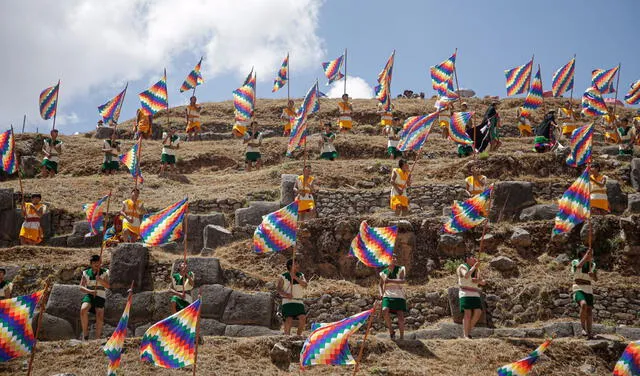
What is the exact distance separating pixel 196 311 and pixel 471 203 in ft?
23.2

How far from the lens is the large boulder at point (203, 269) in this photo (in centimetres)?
1667

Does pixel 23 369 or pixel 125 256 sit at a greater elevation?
pixel 125 256

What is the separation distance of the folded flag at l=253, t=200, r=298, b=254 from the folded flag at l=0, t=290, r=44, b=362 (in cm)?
462

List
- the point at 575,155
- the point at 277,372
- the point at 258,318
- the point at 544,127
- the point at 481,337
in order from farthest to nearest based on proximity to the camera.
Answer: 1. the point at 544,127
2. the point at 575,155
3. the point at 258,318
4. the point at 481,337
5. the point at 277,372

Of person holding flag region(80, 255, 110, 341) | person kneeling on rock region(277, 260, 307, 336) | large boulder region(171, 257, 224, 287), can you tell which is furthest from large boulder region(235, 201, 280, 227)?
person kneeling on rock region(277, 260, 307, 336)

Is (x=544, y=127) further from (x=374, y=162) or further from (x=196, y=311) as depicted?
(x=196, y=311)

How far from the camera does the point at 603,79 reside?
3058cm

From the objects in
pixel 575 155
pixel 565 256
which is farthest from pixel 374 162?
pixel 565 256

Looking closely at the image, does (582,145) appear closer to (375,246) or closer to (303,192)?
(303,192)

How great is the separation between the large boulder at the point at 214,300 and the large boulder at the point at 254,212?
4419 mm

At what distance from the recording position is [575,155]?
2050cm

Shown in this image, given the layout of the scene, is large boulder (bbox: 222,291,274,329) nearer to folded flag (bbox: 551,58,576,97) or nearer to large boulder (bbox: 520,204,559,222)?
large boulder (bbox: 520,204,559,222)

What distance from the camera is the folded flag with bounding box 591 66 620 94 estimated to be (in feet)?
99.6

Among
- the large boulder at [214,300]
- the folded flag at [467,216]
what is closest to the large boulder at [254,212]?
the large boulder at [214,300]
